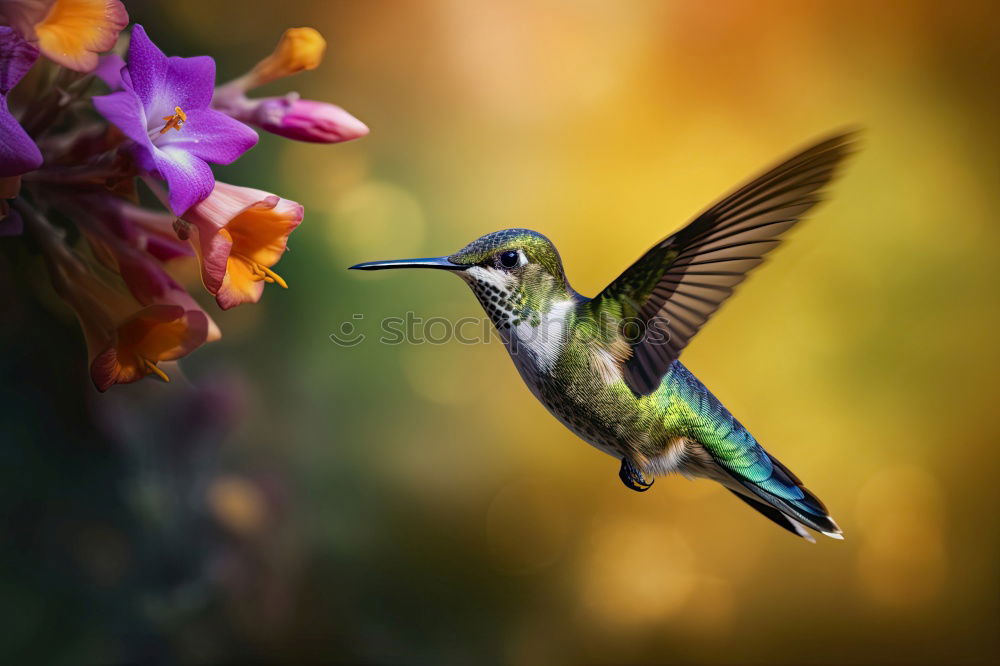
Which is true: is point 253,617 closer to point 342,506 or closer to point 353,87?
point 342,506

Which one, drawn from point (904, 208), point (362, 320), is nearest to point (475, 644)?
point (362, 320)

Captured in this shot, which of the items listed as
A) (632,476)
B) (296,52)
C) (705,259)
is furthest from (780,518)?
(296,52)

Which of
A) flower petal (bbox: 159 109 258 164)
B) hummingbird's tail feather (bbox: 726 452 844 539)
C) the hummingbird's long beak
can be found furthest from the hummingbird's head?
hummingbird's tail feather (bbox: 726 452 844 539)

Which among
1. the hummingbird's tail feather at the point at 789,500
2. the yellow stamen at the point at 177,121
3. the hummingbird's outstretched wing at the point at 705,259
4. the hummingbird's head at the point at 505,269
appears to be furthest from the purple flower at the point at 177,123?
the hummingbird's tail feather at the point at 789,500

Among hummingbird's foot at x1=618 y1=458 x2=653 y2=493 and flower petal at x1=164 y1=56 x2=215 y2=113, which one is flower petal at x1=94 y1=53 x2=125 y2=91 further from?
hummingbird's foot at x1=618 y1=458 x2=653 y2=493

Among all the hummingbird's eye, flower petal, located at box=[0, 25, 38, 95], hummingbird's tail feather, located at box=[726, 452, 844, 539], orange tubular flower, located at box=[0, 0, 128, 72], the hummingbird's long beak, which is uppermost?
orange tubular flower, located at box=[0, 0, 128, 72]

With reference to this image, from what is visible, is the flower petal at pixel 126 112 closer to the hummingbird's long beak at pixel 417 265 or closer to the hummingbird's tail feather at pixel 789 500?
the hummingbird's long beak at pixel 417 265

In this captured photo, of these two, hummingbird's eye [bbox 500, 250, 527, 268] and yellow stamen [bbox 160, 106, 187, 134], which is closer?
yellow stamen [bbox 160, 106, 187, 134]
